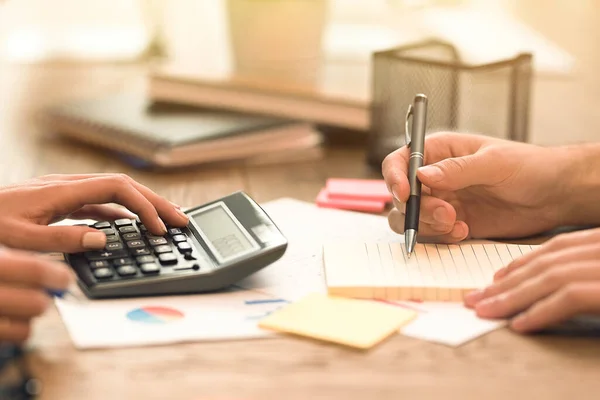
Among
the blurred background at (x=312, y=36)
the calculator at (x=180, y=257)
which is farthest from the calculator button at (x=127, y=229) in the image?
the blurred background at (x=312, y=36)

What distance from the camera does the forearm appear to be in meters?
0.96

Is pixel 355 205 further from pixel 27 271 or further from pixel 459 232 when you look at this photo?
pixel 27 271

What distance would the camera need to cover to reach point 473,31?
182cm

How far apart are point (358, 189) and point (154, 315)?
457 mm

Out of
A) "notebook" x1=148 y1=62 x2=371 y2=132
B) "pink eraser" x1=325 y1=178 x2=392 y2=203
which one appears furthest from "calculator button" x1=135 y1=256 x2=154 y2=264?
"notebook" x1=148 y1=62 x2=371 y2=132

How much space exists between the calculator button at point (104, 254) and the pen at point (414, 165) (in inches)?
10.4

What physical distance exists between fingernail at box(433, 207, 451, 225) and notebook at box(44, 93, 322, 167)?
19.8 inches

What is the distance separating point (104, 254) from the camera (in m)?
0.80

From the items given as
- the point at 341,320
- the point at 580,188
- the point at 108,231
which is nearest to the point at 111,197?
the point at 108,231

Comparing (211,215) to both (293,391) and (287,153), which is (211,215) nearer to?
(293,391)

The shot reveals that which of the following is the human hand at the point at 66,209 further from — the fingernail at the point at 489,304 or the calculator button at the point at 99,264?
the fingernail at the point at 489,304

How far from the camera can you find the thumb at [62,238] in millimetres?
797

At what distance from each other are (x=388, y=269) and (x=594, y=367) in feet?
0.70

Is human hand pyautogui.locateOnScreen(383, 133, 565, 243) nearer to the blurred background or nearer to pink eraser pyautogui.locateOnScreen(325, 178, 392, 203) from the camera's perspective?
pink eraser pyautogui.locateOnScreen(325, 178, 392, 203)
